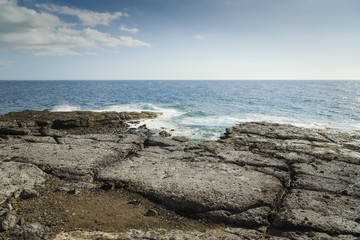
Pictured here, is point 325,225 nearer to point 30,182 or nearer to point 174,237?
point 174,237

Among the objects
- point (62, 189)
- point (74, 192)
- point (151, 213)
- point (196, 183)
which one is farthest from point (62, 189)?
point (196, 183)

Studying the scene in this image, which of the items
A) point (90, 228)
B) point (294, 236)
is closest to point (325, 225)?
point (294, 236)

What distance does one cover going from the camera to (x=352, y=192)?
4688mm

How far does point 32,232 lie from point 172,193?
2495 mm

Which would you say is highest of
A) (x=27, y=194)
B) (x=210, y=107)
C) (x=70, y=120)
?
(x=27, y=194)

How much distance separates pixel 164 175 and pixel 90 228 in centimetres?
228

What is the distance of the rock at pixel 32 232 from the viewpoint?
2966 millimetres

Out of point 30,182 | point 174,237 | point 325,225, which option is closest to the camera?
point 174,237

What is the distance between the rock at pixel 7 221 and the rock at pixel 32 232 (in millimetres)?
204

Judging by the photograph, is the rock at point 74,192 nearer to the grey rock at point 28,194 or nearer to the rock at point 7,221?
the grey rock at point 28,194

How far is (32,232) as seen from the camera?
9.91 ft

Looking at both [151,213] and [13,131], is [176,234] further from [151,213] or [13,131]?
[13,131]

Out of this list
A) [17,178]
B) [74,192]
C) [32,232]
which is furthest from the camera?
[17,178]

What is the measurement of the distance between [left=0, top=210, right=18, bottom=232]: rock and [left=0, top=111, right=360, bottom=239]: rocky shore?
17 millimetres
